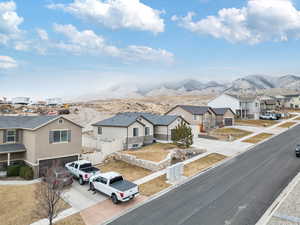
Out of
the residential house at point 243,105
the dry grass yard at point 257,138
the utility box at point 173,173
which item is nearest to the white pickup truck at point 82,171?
the utility box at point 173,173

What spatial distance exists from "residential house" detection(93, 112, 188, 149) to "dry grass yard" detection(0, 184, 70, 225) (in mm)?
14949

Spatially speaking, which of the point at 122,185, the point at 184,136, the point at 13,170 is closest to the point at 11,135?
the point at 13,170

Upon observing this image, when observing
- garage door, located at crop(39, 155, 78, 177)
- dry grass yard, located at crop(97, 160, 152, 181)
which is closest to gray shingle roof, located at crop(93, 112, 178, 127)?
dry grass yard, located at crop(97, 160, 152, 181)

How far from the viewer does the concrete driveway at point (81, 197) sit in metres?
15.5

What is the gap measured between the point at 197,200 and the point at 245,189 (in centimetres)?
430

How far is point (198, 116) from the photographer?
4641 cm

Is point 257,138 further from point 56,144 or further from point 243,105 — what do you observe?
point 56,144

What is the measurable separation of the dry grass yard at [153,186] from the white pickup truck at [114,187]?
1.59 metres

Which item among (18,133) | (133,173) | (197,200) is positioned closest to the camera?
(197,200)

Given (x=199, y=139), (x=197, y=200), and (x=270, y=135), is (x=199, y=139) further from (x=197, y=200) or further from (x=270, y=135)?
(x=197, y=200)

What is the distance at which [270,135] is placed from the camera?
131 feet

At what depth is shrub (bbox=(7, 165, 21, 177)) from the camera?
2233 centimetres

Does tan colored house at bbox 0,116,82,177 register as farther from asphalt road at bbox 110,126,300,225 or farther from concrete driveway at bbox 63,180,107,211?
asphalt road at bbox 110,126,300,225

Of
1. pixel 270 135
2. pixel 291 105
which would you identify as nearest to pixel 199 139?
pixel 270 135
